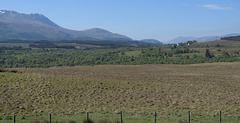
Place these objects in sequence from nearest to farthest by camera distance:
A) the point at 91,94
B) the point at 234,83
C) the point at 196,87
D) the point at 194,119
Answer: the point at 194,119 → the point at 91,94 → the point at 196,87 → the point at 234,83

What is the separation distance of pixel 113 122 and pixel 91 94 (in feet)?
57.5

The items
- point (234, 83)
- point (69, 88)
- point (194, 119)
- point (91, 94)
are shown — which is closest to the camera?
point (194, 119)

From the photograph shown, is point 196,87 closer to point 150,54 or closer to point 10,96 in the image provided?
point 10,96

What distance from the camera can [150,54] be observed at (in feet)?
458

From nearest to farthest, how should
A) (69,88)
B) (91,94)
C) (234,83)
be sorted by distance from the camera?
(91,94), (69,88), (234,83)

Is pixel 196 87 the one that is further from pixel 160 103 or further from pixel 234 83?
pixel 160 103

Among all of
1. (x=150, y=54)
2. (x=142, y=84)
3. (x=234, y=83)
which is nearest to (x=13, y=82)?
(x=142, y=84)

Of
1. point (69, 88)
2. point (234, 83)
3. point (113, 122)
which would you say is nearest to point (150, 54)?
point (234, 83)

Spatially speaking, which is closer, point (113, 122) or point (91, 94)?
point (113, 122)

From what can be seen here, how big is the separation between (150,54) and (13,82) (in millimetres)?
100313

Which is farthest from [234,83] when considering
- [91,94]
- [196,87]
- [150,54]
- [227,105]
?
[150,54]

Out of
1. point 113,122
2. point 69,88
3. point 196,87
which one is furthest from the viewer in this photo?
point 196,87

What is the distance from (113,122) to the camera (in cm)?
2281

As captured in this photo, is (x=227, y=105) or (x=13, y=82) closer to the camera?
(x=227, y=105)
